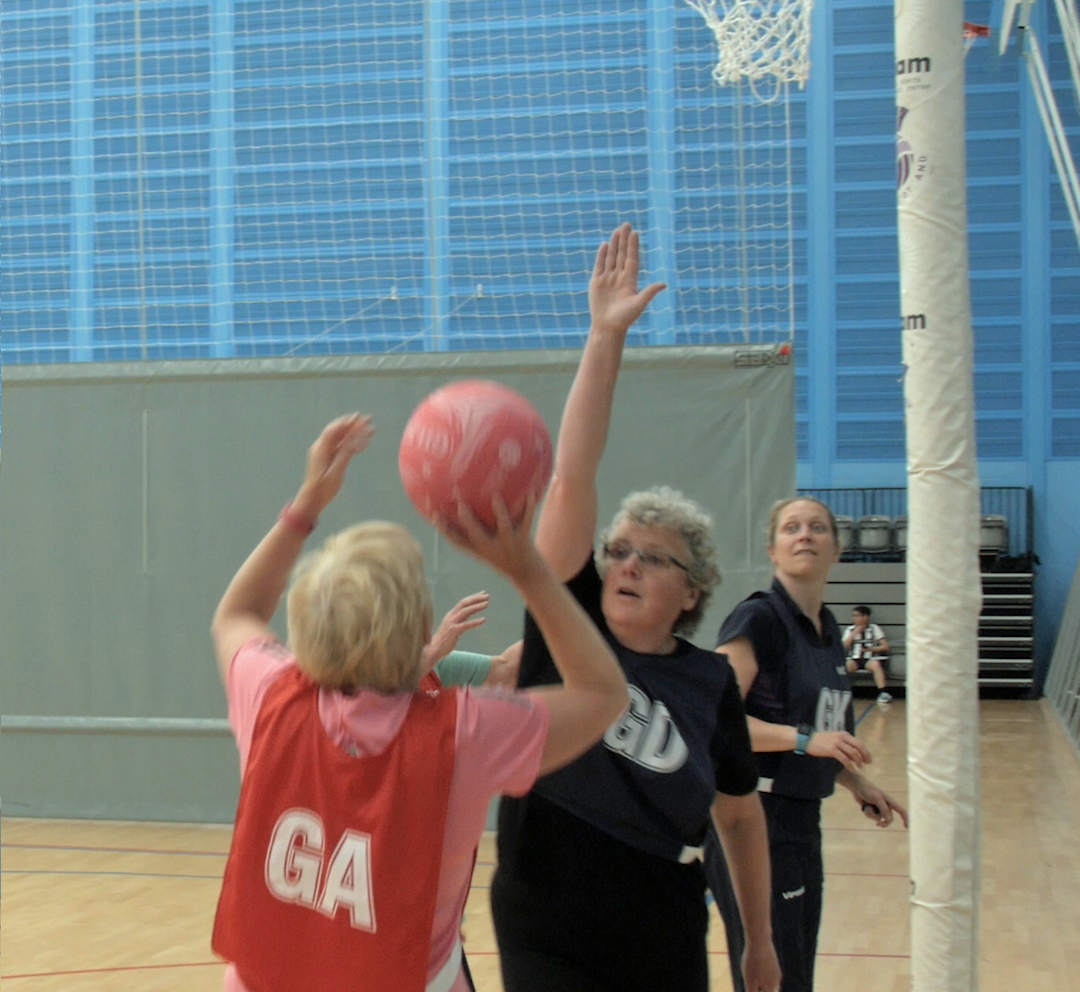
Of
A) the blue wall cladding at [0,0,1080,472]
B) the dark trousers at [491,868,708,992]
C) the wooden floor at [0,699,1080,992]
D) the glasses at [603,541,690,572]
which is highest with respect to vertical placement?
the blue wall cladding at [0,0,1080,472]

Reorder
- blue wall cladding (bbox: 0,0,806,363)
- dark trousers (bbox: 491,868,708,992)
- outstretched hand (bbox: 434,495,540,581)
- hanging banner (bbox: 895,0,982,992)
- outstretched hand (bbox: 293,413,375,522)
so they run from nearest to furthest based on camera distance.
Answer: outstretched hand (bbox: 434,495,540,581) → outstretched hand (bbox: 293,413,375,522) → dark trousers (bbox: 491,868,708,992) → hanging banner (bbox: 895,0,982,992) → blue wall cladding (bbox: 0,0,806,363)

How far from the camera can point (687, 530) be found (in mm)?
2254

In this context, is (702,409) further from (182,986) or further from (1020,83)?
(1020,83)

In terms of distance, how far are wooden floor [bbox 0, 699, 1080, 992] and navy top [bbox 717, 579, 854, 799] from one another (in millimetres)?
2053

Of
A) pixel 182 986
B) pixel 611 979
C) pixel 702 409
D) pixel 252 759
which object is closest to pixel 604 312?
pixel 252 759

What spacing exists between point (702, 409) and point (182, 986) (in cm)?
384

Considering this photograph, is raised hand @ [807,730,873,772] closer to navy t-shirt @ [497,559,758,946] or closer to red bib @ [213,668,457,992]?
navy t-shirt @ [497,559,758,946]

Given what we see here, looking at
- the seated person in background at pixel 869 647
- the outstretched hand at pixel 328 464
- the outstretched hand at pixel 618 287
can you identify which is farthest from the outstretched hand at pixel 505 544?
the seated person in background at pixel 869 647

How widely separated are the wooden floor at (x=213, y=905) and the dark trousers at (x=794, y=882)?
6.08 feet

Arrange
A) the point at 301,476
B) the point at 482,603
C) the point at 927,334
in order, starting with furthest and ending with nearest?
the point at 301,476 < the point at 482,603 < the point at 927,334

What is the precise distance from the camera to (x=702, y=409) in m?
6.79

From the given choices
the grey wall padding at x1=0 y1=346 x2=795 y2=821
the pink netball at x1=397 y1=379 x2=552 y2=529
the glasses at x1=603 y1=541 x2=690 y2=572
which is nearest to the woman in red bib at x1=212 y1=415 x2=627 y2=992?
the pink netball at x1=397 y1=379 x2=552 y2=529

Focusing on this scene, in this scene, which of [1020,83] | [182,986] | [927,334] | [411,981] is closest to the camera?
[411,981]

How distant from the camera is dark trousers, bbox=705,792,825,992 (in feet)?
9.44
